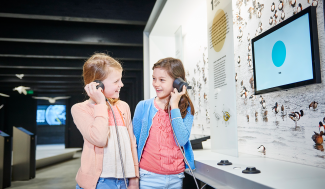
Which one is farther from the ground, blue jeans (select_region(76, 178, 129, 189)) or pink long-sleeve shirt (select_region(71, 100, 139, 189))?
pink long-sleeve shirt (select_region(71, 100, 139, 189))

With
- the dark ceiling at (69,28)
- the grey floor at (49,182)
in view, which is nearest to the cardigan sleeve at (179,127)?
the dark ceiling at (69,28)

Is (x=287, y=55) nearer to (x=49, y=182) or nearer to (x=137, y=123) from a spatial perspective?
(x=137, y=123)

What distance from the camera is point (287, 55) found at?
178 centimetres

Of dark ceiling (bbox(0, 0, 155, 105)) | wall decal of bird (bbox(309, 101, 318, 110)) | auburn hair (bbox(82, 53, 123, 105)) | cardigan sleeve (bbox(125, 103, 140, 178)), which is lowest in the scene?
cardigan sleeve (bbox(125, 103, 140, 178))

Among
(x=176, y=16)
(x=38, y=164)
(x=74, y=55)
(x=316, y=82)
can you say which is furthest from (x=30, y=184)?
(x=316, y=82)

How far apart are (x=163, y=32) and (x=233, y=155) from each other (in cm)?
246

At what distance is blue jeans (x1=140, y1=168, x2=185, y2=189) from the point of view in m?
1.55

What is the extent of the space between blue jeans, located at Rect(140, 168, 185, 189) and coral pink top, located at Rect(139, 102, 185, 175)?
25mm

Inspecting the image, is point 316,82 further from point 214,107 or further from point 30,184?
point 30,184

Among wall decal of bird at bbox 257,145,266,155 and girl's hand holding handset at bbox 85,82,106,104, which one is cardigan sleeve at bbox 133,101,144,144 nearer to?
girl's hand holding handset at bbox 85,82,106,104

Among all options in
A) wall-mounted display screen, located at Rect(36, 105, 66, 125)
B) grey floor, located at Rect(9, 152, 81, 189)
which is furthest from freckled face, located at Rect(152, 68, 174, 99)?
wall-mounted display screen, located at Rect(36, 105, 66, 125)

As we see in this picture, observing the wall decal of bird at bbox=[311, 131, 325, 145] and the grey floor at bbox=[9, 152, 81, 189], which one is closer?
the wall decal of bird at bbox=[311, 131, 325, 145]

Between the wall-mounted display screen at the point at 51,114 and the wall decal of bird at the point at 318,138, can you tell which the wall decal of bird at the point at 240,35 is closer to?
the wall decal of bird at the point at 318,138

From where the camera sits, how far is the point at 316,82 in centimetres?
153
